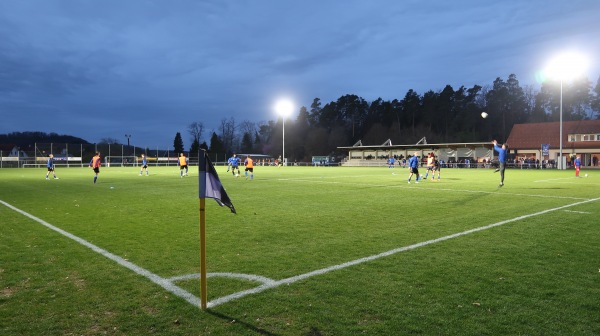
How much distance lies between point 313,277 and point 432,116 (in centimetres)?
8977

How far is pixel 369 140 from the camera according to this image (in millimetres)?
95312

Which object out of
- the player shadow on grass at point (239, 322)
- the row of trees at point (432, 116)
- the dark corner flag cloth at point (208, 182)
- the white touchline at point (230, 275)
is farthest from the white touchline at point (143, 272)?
the row of trees at point (432, 116)

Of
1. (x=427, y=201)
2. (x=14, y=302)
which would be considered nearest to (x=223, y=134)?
(x=427, y=201)

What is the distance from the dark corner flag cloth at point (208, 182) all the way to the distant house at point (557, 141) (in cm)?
6071

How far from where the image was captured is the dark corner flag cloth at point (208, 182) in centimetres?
441

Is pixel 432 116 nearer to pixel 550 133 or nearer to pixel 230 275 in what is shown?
pixel 550 133

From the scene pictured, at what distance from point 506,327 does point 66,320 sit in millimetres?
4342

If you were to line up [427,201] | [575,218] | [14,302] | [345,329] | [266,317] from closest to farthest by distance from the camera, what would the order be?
1. [345,329]
2. [266,317]
3. [14,302]
4. [575,218]
5. [427,201]

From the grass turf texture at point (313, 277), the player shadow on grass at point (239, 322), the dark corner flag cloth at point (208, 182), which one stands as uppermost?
the dark corner flag cloth at point (208, 182)

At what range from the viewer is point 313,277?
523 cm

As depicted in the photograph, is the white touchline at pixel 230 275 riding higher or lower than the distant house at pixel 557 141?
lower

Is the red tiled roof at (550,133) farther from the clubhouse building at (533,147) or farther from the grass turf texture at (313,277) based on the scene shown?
the grass turf texture at (313,277)

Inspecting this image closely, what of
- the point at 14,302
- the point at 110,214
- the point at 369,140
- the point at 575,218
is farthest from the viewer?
the point at 369,140

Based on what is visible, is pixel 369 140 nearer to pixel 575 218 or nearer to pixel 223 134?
pixel 223 134
